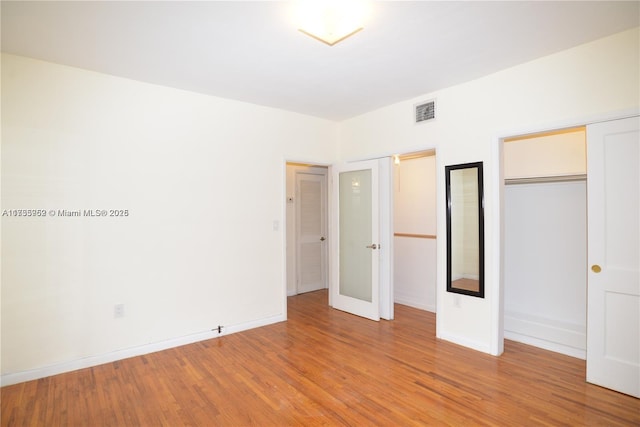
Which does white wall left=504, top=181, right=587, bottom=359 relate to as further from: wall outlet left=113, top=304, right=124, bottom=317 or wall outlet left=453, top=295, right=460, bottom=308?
wall outlet left=113, top=304, right=124, bottom=317

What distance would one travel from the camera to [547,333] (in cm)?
362

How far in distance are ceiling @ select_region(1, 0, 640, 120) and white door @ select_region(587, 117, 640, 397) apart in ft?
3.04

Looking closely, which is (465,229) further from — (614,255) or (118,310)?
(118,310)

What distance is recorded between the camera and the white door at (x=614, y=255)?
261 cm

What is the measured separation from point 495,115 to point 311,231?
12.3 ft

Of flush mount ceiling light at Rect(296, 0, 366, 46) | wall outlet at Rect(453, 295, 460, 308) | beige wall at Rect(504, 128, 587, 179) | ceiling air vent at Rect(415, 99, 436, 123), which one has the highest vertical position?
flush mount ceiling light at Rect(296, 0, 366, 46)

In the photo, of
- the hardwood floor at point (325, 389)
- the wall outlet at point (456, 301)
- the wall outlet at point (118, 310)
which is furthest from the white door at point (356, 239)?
the wall outlet at point (118, 310)

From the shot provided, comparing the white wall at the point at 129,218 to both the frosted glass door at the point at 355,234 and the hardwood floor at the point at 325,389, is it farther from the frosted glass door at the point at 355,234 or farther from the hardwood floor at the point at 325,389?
the frosted glass door at the point at 355,234

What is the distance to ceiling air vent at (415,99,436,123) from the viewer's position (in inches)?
155

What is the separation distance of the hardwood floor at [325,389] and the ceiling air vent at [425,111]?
8.63ft

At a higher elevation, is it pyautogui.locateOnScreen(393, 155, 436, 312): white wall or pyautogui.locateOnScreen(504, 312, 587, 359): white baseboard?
pyautogui.locateOnScreen(393, 155, 436, 312): white wall

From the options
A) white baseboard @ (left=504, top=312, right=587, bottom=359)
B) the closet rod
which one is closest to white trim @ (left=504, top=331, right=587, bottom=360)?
white baseboard @ (left=504, top=312, right=587, bottom=359)

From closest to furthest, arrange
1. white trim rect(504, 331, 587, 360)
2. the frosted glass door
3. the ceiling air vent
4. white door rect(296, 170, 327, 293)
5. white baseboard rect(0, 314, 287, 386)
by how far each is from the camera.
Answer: white baseboard rect(0, 314, 287, 386), white trim rect(504, 331, 587, 360), the ceiling air vent, the frosted glass door, white door rect(296, 170, 327, 293)

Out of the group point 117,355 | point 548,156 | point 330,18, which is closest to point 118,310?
point 117,355
